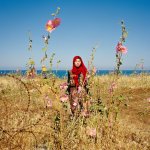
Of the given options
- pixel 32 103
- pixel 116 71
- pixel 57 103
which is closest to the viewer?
pixel 57 103

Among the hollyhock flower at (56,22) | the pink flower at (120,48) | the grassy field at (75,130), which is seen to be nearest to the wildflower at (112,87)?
the grassy field at (75,130)

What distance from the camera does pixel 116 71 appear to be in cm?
340

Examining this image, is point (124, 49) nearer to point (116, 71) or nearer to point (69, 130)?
point (116, 71)

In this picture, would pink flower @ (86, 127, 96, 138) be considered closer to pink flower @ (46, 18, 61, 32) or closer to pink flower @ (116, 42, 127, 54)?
pink flower @ (116, 42, 127, 54)

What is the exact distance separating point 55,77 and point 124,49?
733 mm

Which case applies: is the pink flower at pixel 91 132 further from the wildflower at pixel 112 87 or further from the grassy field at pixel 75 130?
the wildflower at pixel 112 87

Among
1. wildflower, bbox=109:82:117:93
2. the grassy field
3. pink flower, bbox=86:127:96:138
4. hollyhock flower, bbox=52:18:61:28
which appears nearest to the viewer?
hollyhock flower, bbox=52:18:61:28

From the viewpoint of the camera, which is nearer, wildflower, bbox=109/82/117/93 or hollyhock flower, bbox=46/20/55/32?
hollyhock flower, bbox=46/20/55/32

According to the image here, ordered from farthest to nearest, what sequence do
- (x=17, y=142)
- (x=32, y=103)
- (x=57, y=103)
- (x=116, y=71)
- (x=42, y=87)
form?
(x=32, y=103)
(x=17, y=142)
(x=116, y=71)
(x=42, y=87)
(x=57, y=103)

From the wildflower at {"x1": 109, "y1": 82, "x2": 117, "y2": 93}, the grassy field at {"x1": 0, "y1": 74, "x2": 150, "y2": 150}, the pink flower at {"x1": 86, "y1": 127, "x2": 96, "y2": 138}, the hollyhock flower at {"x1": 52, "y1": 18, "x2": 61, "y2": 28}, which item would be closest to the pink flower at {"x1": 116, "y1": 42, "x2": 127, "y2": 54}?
the grassy field at {"x1": 0, "y1": 74, "x2": 150, "y2": 150}

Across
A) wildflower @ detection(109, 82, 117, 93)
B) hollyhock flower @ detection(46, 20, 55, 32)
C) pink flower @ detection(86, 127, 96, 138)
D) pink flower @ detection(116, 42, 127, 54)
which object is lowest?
pink flower @ detection(86, 127, 96, 138)

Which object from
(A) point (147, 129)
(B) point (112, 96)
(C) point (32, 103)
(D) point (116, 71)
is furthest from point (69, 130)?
(C) point (32, 103)

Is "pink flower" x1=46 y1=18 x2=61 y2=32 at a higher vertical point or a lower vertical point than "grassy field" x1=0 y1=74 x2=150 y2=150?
higher

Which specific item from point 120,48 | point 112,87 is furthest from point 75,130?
point 120,48
